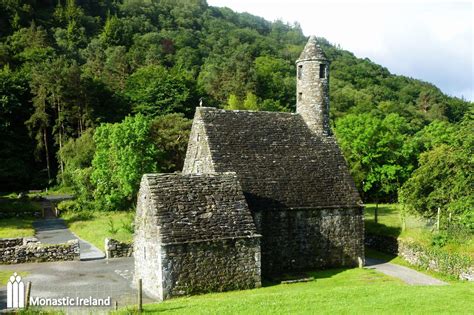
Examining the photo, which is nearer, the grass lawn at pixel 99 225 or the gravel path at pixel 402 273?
the gravel path at pixel 402 273

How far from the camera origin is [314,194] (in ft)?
77.5

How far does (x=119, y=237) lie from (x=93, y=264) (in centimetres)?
589

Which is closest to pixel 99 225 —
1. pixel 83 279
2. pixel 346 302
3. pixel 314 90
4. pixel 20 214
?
pixel 20 214

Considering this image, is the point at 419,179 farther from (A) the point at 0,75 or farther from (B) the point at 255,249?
Result: (A) the point at 0,75

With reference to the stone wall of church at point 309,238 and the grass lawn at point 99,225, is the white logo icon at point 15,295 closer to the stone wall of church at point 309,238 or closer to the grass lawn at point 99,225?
the stone wall of church at point 309,238

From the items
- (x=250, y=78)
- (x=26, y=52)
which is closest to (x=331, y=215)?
(x=250, y=78)

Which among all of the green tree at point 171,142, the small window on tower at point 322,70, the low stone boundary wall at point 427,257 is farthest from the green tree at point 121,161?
the low stone boundary wall at point 427,257

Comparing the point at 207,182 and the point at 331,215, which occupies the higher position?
the point at 207,182

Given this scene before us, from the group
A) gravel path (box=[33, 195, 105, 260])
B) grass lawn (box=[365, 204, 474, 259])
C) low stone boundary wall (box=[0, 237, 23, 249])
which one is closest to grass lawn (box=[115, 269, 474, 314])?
grass lawn (box=[365, 204, 474, 259])

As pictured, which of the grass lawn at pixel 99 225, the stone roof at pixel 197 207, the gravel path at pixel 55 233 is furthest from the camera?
the grass lawn at pixel 99 225

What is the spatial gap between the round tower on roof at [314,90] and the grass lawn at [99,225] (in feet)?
42.0

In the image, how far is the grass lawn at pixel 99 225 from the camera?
30.3 m

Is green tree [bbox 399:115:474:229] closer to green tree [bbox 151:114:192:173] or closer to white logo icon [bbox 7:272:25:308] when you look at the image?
white logo icon [bbox 7:272:25:308]

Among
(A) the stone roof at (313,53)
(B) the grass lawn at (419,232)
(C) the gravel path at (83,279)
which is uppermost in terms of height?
(A) the stone roof at (313,53)
